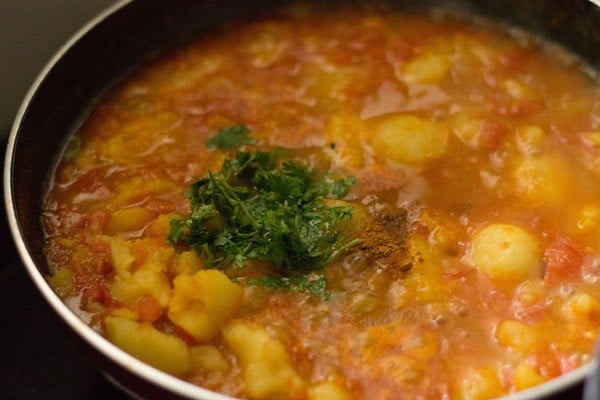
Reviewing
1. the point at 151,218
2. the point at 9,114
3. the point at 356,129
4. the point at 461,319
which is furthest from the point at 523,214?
the point at 9,114

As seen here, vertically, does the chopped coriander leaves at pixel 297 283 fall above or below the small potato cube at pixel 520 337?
below

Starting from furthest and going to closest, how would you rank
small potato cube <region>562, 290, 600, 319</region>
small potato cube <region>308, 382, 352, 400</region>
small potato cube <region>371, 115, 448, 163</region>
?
small potato cube <region>371, 115, 448, 163</region>, small potato cube <region>562, 290, 600, 319</region>, small potato cube <region>308, 382, 352, 400</region>

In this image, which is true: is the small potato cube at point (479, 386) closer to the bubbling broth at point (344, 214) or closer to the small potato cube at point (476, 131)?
the bubbling broth at point (344, 214)

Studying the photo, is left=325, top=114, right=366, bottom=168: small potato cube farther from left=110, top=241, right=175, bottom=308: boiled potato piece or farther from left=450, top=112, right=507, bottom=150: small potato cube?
left=110, top=241, right=175, bottom=308: boiled potato piece

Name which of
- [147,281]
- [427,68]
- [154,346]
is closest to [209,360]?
[154,346]

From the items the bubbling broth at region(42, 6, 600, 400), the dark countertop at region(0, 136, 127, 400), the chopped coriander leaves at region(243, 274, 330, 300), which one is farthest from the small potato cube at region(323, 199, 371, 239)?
the dark countertop at region(0, 136, 127, 400)

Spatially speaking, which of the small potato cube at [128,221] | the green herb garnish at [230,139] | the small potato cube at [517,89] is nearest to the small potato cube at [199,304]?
the small potato cube at [128,221]

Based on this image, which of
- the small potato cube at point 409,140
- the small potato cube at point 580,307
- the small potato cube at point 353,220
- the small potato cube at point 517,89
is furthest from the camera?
the small potato cube at point 517,89
